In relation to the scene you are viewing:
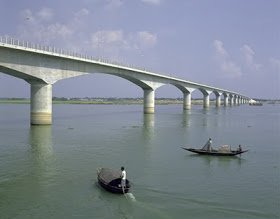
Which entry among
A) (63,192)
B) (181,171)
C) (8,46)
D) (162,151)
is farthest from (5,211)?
(8,46)

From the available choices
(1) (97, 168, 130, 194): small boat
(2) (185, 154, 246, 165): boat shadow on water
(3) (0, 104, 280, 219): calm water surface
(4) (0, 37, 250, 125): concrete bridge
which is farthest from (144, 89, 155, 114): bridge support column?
(1) (97, 168, 130, 194): small boat

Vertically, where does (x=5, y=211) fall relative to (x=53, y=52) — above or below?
below

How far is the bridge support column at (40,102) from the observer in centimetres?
4756

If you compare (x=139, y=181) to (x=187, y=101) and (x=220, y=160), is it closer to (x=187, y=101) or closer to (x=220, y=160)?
(x=220, y=160)

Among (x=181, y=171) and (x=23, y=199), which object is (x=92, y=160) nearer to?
(x=181, y=171)

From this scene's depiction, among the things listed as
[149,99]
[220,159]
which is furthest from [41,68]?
[149,99]

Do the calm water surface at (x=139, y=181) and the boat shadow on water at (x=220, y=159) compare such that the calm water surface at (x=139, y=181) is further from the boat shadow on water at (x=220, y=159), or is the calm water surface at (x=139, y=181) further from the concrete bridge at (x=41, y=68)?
the concrete bridge at (x=41, y=68)

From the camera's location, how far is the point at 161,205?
642 inches

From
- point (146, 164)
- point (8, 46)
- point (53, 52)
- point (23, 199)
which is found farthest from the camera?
point (53, 52)

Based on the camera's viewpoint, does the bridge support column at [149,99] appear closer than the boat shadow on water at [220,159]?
No

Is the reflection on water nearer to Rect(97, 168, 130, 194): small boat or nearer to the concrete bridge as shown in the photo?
Rect(97, 168, 130, 194): small boat

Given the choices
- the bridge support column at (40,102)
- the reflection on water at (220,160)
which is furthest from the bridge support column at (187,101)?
the reflection on water at (220,160)

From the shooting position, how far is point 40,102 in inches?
1871

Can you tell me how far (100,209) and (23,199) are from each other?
12.6 ft
